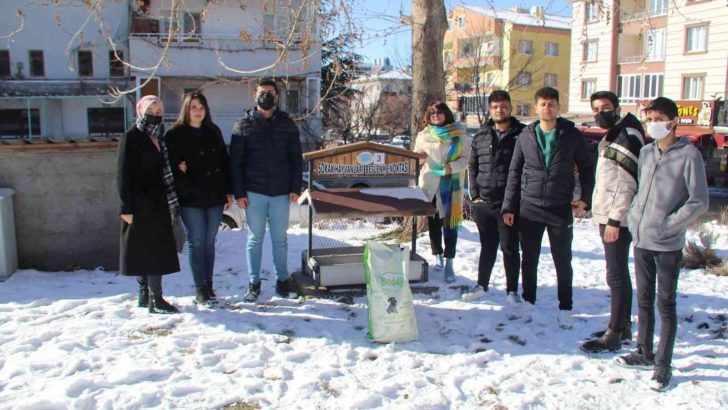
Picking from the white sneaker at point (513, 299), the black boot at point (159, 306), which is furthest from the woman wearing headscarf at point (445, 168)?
the black boot at point (159, 306)

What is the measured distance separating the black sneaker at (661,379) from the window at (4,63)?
93.5 ft

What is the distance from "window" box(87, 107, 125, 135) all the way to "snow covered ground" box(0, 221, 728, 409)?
2259 cm

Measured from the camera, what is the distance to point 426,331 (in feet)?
15.7

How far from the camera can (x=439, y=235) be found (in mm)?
6359

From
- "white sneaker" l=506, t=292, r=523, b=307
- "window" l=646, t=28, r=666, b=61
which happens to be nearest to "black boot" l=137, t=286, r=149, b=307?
"white sneaker" l=506, t=292, r=523, b=307

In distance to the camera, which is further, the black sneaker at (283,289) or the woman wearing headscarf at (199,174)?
the black sneaker at (283,289)

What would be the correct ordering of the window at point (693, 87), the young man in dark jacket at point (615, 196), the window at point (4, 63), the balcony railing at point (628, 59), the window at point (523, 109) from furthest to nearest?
the window at point (523, 109)
the balcony railing at point (628, 59)
the window at point (693, 87)
the window at point (4, 63)
the young man in dark jacket at point (615, 196)

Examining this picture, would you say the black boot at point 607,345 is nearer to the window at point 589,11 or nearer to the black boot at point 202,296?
the black boot at point 202,296

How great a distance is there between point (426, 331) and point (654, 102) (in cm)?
233

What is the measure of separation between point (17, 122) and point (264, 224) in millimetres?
25221

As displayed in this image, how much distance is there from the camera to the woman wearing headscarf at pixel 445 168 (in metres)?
5.89

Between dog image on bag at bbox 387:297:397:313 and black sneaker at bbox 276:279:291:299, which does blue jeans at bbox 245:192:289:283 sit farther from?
dog image on bag at bbox 387:297:397:313

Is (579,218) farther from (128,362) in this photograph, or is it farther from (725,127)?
(725,127)

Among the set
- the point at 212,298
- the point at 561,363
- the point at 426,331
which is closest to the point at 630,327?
the point at 561,363
